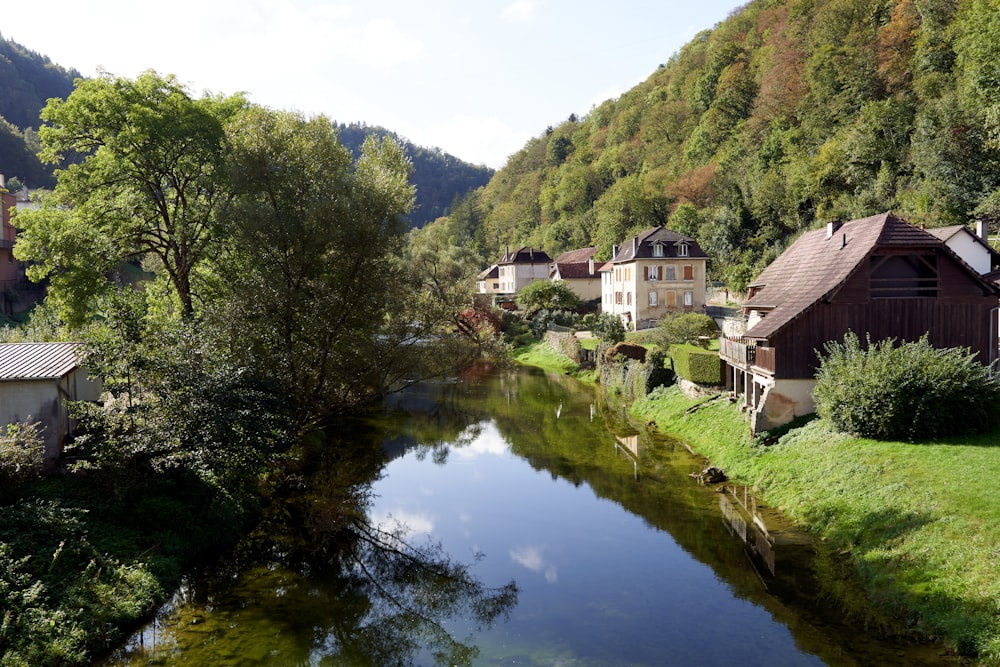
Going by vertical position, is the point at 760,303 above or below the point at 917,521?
above

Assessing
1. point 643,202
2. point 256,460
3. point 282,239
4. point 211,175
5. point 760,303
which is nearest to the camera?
point 256,460

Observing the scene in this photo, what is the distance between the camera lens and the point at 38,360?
16422mm

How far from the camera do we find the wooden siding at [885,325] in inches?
836

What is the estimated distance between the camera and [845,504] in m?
15.7

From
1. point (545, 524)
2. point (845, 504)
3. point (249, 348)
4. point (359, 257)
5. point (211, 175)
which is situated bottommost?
point (545, 524)

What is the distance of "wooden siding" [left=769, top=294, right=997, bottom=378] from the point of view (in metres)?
21.2

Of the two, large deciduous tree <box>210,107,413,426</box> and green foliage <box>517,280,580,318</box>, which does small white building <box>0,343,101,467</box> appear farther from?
green foliage <box>517,280,580,318</box>

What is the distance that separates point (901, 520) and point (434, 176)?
164 m

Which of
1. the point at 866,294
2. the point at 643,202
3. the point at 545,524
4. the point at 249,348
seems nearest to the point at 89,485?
the point at 249,348

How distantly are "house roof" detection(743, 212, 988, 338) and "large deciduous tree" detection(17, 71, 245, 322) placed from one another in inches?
792

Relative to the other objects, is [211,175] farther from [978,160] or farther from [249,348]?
[978,160]

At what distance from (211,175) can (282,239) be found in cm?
584

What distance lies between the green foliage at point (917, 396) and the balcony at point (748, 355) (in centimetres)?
334

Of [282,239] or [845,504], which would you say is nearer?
[845,504]
